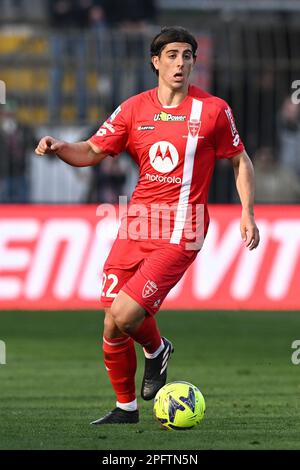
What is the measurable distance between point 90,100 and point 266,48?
8.43ft

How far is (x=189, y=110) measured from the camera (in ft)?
30.0

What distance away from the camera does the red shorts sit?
8.84 metres

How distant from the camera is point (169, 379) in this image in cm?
1180

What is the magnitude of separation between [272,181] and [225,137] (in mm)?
9785

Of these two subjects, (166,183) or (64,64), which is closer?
(166,183)

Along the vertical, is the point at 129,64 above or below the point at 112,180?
above

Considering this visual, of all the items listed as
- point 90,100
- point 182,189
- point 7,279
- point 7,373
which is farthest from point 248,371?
point 90,100

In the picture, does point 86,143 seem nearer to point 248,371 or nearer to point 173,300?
point 248,371

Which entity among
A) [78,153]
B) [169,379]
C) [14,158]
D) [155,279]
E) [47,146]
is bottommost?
[169,379]

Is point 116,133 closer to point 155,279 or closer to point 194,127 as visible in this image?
point 194,127

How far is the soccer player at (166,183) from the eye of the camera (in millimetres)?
9039

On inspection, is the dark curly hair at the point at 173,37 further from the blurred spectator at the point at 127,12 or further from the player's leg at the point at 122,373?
the blurred spectator at the point at 127,12

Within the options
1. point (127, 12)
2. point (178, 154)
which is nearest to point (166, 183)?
point (178, 154)
